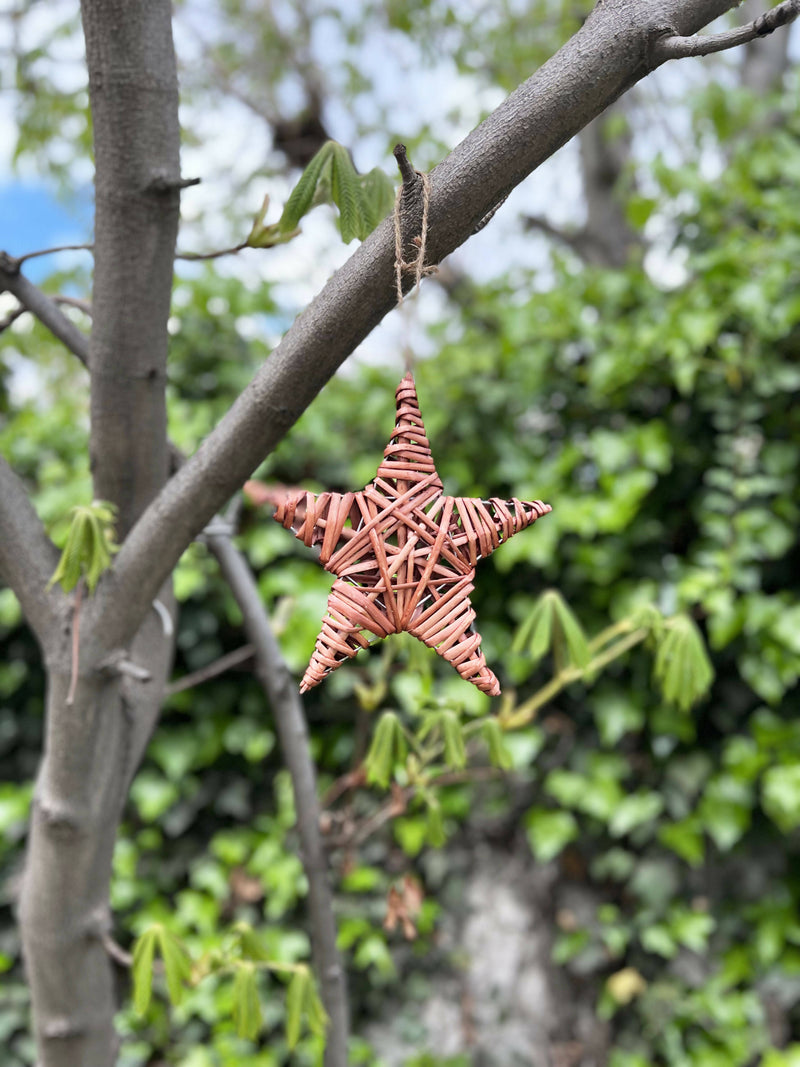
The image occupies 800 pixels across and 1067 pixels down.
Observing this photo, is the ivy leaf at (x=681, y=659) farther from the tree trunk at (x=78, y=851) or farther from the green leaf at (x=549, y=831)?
the green leaf at (x=549, y=831)

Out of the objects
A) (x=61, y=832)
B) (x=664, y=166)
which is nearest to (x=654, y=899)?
(x=61, y=832)

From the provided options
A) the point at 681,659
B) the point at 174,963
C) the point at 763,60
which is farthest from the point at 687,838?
the point at 763,60

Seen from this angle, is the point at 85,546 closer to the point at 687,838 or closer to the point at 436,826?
the point at 436,826

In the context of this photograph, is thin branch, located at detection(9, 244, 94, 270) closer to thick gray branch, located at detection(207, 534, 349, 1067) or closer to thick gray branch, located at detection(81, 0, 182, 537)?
thick gray branch, located at detection(81, 0, 182, 537)

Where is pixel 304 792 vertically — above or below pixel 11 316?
below

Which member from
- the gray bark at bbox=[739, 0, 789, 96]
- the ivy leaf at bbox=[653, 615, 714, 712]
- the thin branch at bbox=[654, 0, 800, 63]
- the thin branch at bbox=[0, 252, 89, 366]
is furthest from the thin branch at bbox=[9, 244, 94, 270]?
the gray bark at bbox=[739, 0, 789, 96]
